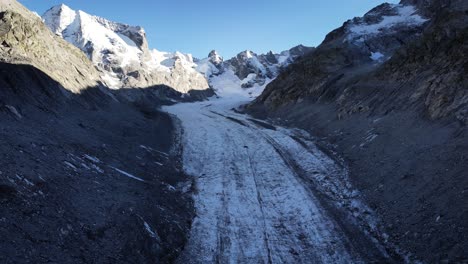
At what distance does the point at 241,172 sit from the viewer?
17.9 metres

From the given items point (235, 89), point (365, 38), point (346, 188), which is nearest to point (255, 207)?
point (346, 188)

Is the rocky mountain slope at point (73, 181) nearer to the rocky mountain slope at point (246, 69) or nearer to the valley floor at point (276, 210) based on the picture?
the valley floor at point (276, 210)

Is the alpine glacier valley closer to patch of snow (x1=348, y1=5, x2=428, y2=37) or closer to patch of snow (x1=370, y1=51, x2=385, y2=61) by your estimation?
patch of snow (x1=370, y1=51, x2=385, y2=61)

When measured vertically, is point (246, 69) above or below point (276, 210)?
above

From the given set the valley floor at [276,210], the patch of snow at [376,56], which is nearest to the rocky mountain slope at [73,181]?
the valley floor at [276,210]

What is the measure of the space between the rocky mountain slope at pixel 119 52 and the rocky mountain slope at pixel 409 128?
48.0m

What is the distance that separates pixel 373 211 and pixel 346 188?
2.52m

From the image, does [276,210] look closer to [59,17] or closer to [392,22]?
[392,22]

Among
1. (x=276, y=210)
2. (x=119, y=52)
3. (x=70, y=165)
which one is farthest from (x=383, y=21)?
(x=119, y=52)

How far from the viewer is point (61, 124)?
17.7m

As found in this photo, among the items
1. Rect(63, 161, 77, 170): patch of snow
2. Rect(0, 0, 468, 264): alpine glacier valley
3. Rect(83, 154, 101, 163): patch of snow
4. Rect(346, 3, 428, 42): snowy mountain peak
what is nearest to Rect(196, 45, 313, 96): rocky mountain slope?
Rect(346, 3, 428, 42): snowy mountain peak

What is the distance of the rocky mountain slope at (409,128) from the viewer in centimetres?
1043

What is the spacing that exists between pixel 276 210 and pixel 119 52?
91317mm

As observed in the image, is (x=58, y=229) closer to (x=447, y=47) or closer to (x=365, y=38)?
(x=447, y=47)
